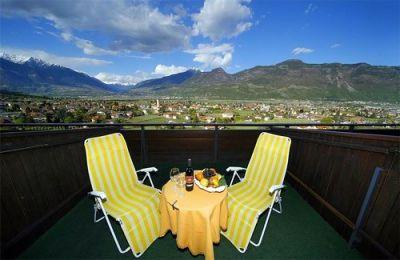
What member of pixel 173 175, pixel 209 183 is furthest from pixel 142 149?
pixel 209 183

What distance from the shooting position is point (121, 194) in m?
2.46

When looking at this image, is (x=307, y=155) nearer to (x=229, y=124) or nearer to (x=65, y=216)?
(x=229, y=124)

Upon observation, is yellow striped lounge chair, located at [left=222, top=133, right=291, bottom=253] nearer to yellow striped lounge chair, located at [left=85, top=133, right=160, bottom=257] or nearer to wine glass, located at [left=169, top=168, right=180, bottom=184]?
wine glass, located at [left=169, top=168, right=180, bottom=184]

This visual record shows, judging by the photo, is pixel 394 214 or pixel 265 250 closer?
pixel 394 214

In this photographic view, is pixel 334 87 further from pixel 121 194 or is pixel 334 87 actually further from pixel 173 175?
pixel 121 194

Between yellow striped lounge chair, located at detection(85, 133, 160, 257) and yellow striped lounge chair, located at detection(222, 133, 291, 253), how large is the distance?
38.7 inches

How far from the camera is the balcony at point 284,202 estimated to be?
1830mm

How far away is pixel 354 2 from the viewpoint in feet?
16.4

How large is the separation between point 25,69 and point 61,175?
236627mm

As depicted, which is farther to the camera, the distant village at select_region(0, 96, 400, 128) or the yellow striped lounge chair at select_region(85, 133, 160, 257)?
the distant village at select_region(0, 96, 400, 128)

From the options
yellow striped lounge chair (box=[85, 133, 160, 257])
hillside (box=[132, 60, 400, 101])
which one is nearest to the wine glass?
yellow striped lounge chair (box=[85, 133, 160, 257])

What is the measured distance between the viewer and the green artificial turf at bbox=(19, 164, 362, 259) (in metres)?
2.01

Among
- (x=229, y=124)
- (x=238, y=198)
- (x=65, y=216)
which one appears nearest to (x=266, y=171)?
(x=238, y=198)

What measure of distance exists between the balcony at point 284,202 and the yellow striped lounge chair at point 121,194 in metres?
0.23
